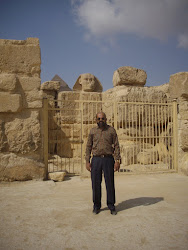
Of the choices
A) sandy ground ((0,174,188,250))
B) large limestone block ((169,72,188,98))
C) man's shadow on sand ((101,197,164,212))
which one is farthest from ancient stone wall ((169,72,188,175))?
man's shadow on sand ((101,197,164,212))

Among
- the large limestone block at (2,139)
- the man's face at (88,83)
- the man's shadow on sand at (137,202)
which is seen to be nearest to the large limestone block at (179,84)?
the man's shadow on sand at (137,202)

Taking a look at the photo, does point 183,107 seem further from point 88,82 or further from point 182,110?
point 88,82

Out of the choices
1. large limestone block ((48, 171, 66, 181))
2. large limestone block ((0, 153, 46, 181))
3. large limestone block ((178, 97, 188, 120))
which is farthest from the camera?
large limestone block ((178, 97, 188, 120))

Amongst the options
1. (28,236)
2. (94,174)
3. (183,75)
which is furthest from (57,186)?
(183,75)

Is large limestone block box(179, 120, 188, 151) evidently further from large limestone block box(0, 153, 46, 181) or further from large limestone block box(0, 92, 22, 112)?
large limestone block box(0, 92, 22, 112)

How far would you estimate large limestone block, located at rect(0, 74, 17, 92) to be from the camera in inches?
190

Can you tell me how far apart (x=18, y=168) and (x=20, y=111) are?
1271mm

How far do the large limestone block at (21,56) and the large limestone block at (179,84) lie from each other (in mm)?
3874

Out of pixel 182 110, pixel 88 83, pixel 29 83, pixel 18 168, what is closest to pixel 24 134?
pixel 18 168

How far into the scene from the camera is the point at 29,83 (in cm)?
507

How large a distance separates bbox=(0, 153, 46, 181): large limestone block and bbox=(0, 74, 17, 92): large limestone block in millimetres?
1455

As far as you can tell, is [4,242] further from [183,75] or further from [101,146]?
[183,75]

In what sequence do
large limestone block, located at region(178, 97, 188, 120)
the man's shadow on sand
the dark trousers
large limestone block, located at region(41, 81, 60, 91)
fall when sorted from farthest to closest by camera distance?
1. large limestone block, located at region(41, 81, 60, 91)
2. large limestone block, located at region(178, 97, 188, 120)
3. the man's shadow on sand
4. the dark trousers

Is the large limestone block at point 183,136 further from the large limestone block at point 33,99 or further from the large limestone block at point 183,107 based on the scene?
the large limestone block at point 33,99
